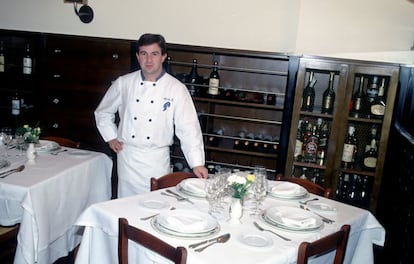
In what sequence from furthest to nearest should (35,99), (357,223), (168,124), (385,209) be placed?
(35,99), (385,209), (168,124), (357,223)

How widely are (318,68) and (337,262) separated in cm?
168

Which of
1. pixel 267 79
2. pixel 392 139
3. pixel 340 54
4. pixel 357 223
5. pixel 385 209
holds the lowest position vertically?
pixel 385 209

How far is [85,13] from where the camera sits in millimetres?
3529

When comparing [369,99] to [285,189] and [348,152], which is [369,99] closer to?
[348,152]

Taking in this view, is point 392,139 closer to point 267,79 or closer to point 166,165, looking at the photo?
point 267,79

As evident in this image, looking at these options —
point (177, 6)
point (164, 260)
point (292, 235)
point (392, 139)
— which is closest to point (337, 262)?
point (292, 235)

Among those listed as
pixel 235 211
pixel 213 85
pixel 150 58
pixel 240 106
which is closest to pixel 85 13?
pixel 213 85

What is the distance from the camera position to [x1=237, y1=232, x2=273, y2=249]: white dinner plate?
4.68ft

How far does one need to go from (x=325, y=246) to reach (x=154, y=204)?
75cm

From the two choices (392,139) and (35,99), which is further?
(35,99)

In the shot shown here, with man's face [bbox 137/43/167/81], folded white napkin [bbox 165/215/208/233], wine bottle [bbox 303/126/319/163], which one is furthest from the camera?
wine bottle [bbox 303/126/319/163]

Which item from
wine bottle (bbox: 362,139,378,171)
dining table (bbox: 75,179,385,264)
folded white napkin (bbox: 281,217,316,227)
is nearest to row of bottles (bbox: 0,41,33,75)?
dining table (bbox: 75,179,385,264)

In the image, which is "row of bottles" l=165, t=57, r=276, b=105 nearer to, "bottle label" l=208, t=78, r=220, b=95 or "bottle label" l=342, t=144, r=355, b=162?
"bottle label" l=208, t=78, r=220, b=95

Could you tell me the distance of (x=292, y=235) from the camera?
1559 millimetres
